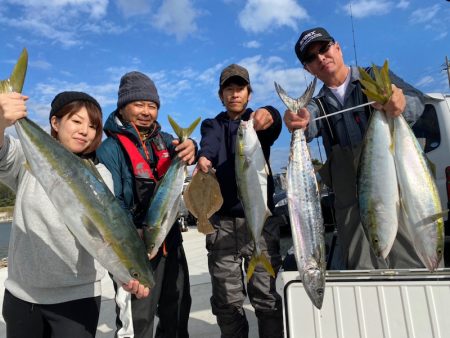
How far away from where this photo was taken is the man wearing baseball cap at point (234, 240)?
347cm

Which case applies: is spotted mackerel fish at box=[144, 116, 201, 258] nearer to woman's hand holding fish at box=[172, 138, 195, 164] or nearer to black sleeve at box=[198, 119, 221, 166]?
woman's hand holding fish at box=[172, 138, 195, 164]

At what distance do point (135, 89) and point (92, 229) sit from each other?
1666mm

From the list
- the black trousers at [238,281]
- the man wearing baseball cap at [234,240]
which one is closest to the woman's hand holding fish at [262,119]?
the man wearing baseball cap at [234,240]

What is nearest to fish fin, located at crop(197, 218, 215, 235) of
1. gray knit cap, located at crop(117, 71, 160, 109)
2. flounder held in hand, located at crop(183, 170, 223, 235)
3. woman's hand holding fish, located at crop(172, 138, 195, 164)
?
flounder held in hand, located at crop(183, 170, 223, 235)

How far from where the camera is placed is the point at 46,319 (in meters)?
2.46

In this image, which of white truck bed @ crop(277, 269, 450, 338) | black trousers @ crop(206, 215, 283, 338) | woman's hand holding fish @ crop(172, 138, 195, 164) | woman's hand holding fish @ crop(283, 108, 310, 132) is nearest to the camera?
white truck bed @ crop(277, 269, 450, 338)

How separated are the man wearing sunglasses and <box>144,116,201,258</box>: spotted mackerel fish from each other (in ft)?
3.41

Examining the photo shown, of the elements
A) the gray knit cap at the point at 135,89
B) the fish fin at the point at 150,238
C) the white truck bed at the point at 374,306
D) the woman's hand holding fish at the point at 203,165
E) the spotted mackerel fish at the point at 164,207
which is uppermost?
the gray knit cap at the point at 135,89

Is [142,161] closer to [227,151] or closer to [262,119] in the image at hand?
[227,151]

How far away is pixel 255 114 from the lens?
124 inches

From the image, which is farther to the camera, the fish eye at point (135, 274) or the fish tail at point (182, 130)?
the fish tail at point (182, 130)

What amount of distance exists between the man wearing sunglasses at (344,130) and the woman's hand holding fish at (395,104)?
33 centimetres

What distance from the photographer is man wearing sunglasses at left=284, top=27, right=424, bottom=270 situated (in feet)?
9.41

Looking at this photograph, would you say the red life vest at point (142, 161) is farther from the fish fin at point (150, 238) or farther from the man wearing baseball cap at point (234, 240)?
the fish fin at point (150, 238)
